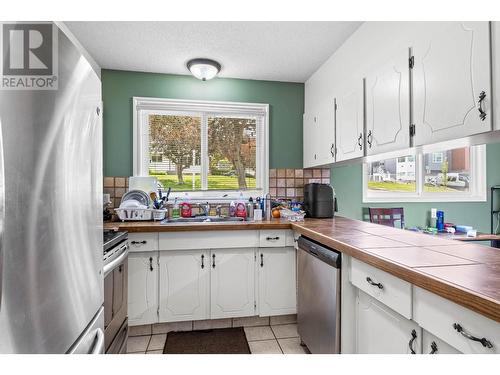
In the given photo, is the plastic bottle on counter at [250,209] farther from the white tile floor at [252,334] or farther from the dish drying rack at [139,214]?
the white tile floor at [252,334]

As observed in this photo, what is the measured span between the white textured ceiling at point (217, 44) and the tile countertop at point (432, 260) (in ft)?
4.85

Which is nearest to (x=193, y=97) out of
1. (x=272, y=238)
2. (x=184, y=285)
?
(x=272, y=238)

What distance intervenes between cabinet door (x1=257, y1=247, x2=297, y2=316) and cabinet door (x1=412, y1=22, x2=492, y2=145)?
4.47 ft

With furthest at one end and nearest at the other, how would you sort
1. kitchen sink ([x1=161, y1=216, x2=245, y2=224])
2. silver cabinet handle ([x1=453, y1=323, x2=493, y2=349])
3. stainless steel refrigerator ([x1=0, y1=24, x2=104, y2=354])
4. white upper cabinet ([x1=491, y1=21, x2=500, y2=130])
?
1. kitchen sink ([x1=161, y1=216, x2=245, y2=224])
2. white upper cabinet ([x1=491, y1=21, x2=500, y2=130])
3. silver cabinet handle ([x1=453, y1=323, x2=493, y2=349])
4. stainless steel refrigerator ([x1=0, y1=24, x2=104, y2=354])

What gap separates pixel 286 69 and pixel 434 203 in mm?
2273

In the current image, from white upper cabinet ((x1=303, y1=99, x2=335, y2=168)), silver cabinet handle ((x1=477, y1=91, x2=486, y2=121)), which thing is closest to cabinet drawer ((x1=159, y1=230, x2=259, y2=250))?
white upper cabinet ((x1=303, y1=99, x2=335, y2=168))

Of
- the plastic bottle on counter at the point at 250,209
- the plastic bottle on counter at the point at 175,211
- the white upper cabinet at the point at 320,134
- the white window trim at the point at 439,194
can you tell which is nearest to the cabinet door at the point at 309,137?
the white upper cabinet at the point at 320,134

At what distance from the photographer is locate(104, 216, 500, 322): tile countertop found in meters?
0.80

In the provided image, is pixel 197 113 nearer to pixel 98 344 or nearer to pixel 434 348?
pixel 98 344

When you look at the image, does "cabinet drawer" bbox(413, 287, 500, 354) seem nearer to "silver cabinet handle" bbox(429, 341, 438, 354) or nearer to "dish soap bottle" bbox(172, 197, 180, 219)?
"silver cabinet handle" bbox(429, 341, 438, 354)

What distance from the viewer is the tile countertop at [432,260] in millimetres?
798

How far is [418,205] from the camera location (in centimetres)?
322

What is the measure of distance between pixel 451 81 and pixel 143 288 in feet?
7.66
